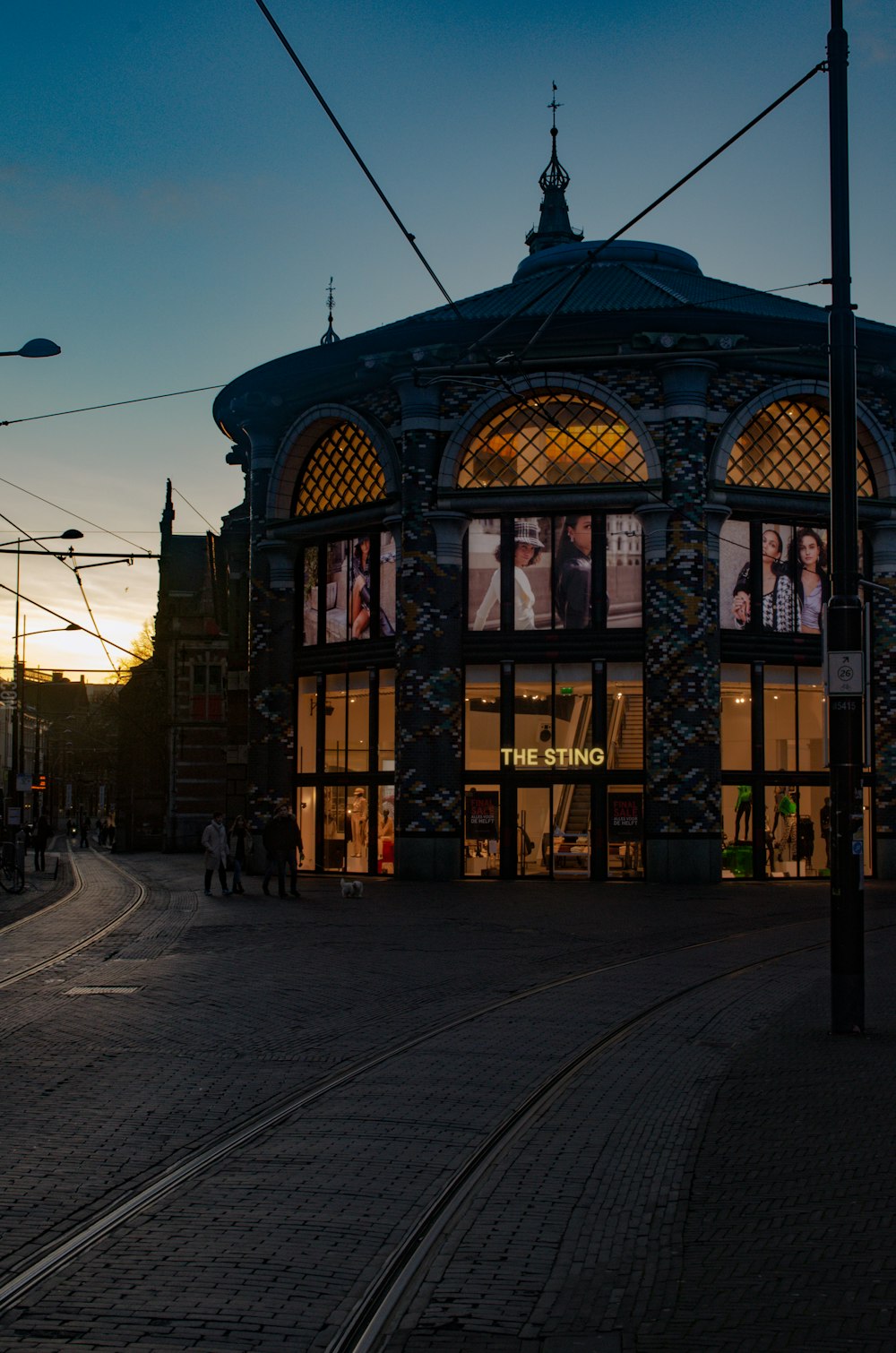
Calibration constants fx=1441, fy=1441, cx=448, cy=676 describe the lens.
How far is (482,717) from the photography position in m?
33.8

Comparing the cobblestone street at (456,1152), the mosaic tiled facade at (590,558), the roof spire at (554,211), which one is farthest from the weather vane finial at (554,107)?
the cobblestone street at (456,1152)

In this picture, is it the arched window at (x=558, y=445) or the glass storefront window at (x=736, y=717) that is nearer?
the arched window at (x=558, y=445)

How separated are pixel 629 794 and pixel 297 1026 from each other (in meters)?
21.7

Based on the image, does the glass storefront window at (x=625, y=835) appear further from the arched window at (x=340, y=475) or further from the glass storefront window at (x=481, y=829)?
the arched window at (x=340, y=475)

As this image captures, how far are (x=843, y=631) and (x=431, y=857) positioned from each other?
22288 mm

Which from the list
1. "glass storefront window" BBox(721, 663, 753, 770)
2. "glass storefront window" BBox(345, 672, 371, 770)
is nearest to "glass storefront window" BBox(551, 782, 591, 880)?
"glass storefront window" BBox(721, 663, 753, 770)

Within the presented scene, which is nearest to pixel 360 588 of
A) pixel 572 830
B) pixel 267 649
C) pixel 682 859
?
pixel 267 649

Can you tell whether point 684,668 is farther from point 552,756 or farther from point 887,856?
point 887,856

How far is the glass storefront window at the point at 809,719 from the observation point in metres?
34.1

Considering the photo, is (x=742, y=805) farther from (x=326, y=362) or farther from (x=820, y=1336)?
(x=820, y=1336)

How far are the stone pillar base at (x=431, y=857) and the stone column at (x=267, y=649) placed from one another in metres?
4.83

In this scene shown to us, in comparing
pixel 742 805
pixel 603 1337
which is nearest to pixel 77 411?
pixel 742 805

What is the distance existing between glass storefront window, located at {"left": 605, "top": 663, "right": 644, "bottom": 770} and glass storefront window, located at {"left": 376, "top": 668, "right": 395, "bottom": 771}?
207 inches

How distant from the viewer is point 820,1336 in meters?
4.75
